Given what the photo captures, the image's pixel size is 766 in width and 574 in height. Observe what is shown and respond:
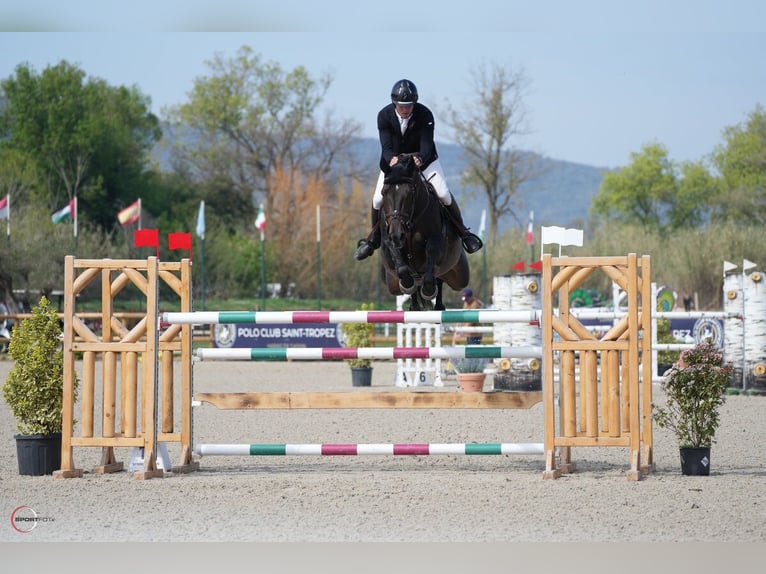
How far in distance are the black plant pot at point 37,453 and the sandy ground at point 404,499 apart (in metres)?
0.13

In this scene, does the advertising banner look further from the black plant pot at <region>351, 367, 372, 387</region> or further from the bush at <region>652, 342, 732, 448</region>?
the bush at <region>652, 342, 732, 448</region>

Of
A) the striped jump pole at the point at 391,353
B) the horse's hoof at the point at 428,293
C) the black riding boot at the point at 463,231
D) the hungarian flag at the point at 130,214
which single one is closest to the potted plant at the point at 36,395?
the striped jump pole at the point at 391,353

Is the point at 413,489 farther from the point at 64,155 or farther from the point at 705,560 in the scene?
the point at 64,155

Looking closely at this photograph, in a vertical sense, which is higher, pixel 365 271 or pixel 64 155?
pixel 64 155

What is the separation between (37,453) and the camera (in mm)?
7289

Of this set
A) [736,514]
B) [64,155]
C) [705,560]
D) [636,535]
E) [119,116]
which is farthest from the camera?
[119,116]

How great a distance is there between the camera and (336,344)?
67.3 feet

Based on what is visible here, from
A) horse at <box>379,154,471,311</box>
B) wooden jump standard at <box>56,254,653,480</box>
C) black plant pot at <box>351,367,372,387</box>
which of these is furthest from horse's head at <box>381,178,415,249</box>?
black plant pot at <box>351,367,372,387</box>

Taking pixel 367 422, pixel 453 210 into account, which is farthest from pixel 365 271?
pixel 453 210

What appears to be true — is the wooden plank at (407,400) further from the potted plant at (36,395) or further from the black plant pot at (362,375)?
the black plant pot at (362,375)

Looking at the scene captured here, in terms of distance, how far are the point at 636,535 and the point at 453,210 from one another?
3.15m

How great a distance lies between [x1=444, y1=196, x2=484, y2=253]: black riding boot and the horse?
0.04 meters

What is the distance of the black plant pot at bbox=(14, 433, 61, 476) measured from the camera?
7.28 metres

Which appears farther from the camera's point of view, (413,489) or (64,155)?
(64,155)
